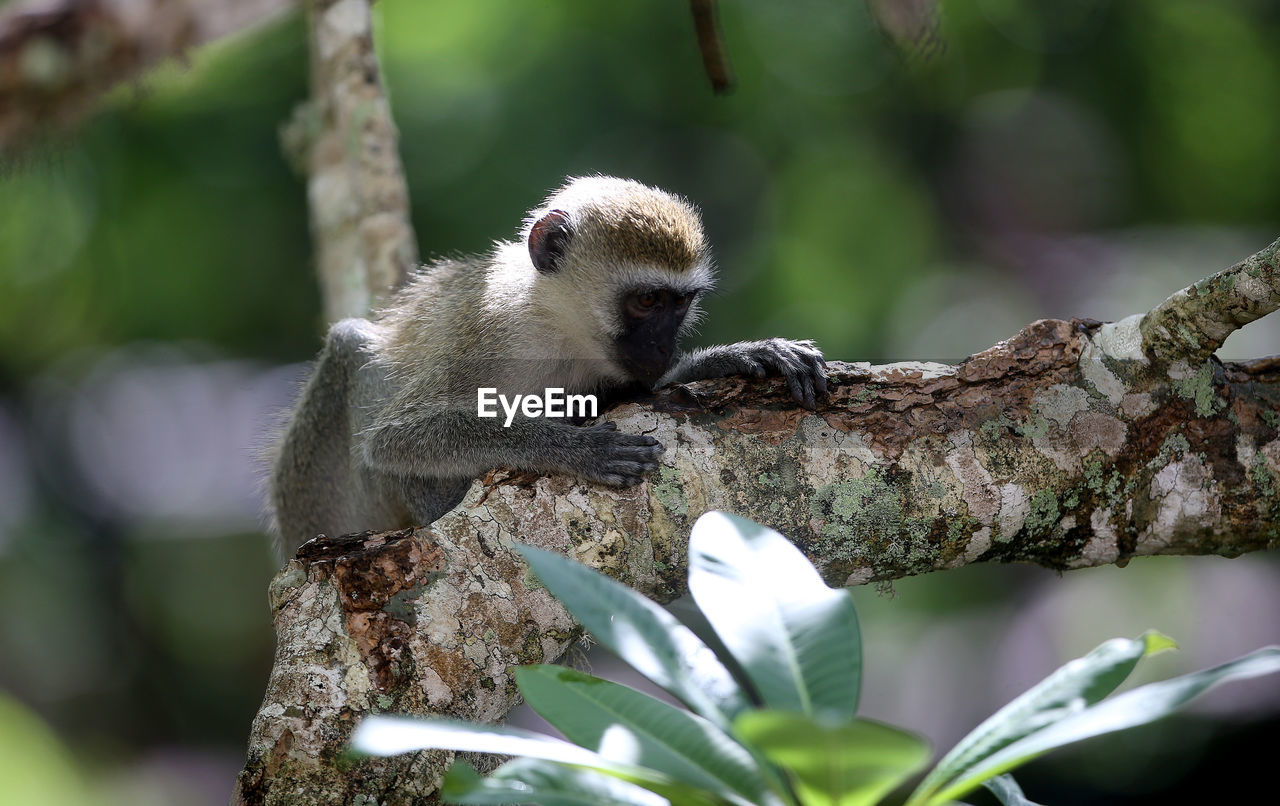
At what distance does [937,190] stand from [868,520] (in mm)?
8079

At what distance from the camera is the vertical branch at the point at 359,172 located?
5055mm

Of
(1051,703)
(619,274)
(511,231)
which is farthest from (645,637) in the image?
(511,231)

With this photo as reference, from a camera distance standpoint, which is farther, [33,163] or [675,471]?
[33,163]

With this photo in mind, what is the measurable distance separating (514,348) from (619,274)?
1.63 feet

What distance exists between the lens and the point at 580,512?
291 cm

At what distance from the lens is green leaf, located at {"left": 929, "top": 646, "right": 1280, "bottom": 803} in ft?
4.78

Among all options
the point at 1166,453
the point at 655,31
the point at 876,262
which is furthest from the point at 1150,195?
the point at 1166,453

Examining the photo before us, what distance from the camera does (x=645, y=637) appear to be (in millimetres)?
1769

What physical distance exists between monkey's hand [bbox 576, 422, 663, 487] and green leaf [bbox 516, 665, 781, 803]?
118 centimetres

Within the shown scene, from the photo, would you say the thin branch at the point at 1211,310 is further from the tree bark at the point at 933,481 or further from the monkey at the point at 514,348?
the monkey at the point at 514,348

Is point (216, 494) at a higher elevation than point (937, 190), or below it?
below

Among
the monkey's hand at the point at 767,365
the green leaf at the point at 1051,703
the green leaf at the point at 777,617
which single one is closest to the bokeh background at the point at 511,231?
the monkey's hand at the point at 767,365

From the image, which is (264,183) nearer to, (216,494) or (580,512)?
(216,494)

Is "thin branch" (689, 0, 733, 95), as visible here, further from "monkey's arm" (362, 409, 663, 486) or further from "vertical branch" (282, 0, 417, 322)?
"vertical branch" (282, 0, 417, 322)
